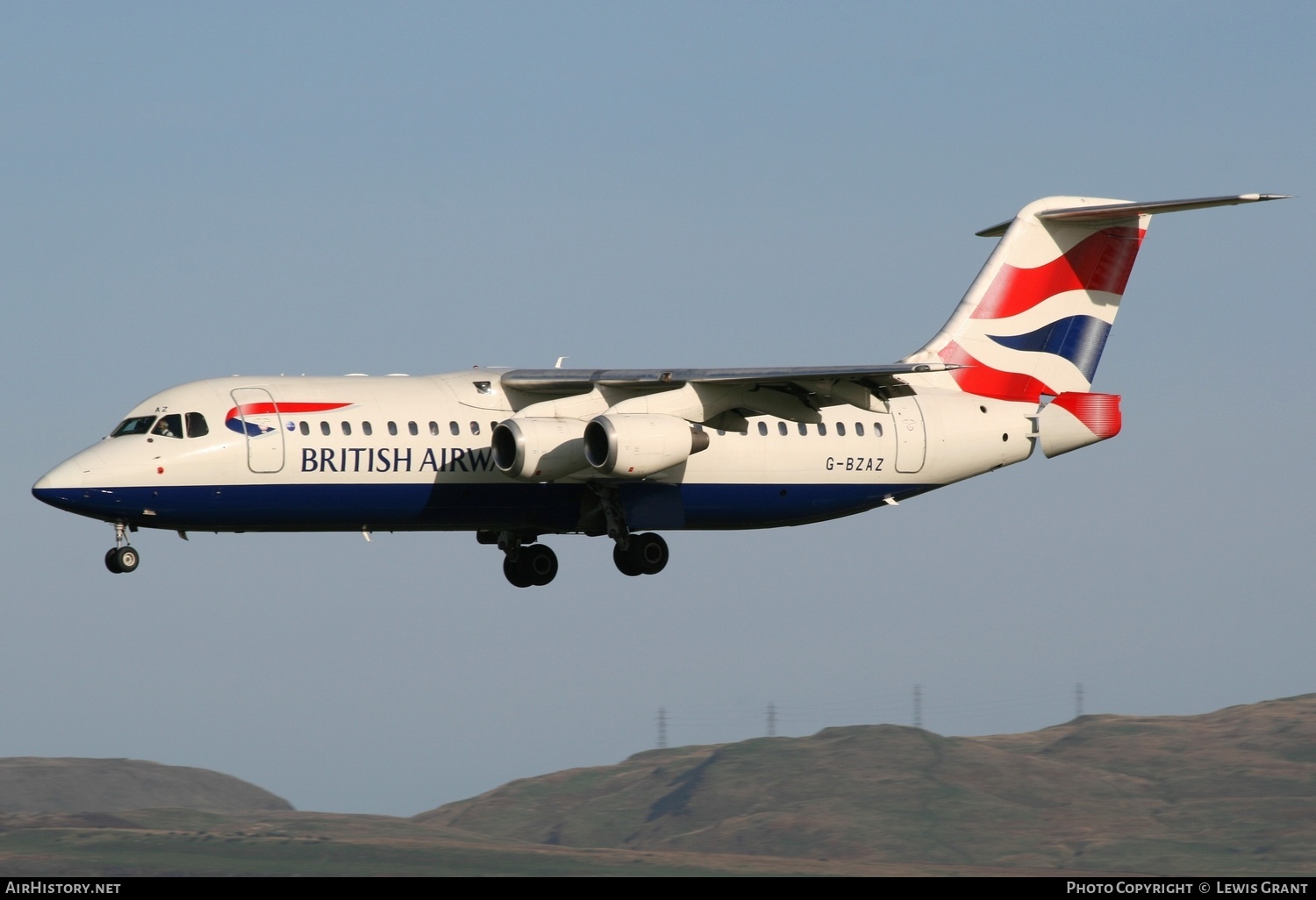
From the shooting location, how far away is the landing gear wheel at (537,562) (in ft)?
103

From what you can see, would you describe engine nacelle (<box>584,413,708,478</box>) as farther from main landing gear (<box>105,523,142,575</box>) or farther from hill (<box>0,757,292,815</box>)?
hill (<box>0,757,292,815</box>)

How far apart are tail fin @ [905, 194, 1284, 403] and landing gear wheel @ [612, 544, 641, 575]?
21.2 ft

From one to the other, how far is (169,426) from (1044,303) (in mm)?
15693

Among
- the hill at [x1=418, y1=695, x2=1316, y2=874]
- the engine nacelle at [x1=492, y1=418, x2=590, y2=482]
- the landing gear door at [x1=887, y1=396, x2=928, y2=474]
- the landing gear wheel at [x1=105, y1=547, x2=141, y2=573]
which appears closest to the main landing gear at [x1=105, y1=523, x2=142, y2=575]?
the landing gear wheel at [x1=105, y1=547, x2=141, y2=573]

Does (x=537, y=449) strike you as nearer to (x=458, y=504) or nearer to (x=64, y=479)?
(x=458, y=504)

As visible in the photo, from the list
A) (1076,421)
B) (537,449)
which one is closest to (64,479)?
(537,449)

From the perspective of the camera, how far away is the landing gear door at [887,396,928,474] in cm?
Answer: 3172

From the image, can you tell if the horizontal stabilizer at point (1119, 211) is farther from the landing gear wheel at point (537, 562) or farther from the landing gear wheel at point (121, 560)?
the landing gear wheel at point (121, 560)

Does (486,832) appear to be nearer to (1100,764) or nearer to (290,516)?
(1100,764)

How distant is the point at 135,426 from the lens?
27.2 metres

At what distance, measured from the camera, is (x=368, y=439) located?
27.9m

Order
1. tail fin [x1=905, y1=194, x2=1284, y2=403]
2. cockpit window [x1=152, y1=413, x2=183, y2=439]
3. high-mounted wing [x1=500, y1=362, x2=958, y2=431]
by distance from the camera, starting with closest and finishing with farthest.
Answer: cockpit window [x1=152, y1=413, x2=183, y2=439], high-mounted wing [x1=500, y1=362, x2=958, y2=431], tail fin [x1=905, y1=194, x2=1284, y2=403]

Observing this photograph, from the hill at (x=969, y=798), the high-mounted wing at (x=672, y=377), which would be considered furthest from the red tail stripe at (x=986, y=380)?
the hill at (x=969, y=798)
